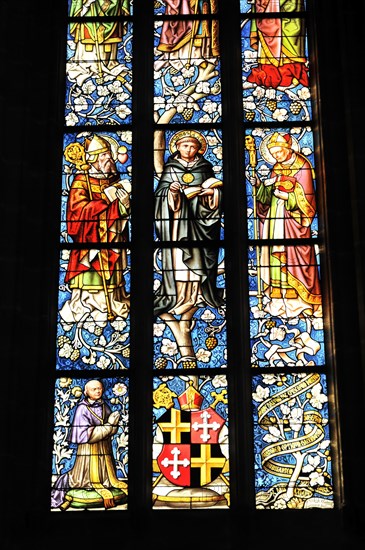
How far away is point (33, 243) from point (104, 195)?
78cm

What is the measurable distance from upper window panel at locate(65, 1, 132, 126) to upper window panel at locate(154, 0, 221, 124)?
274mm

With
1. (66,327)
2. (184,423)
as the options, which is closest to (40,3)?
(66,327)

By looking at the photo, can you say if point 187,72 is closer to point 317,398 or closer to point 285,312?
point 285,312

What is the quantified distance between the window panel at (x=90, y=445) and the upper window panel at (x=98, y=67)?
238 cm

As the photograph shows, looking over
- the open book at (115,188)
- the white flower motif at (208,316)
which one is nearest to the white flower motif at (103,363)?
the white flower motif at (208,316)

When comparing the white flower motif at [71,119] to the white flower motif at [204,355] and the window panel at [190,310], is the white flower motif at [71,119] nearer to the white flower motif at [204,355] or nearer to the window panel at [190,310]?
the window panel at [190,310]

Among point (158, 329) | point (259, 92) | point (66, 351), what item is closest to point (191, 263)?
point (158, 329)

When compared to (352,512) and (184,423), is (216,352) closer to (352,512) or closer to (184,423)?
(184,423)

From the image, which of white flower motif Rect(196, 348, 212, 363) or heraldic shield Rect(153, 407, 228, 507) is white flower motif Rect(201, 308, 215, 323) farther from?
heraldic shield Rect(153, 407, 228, 507)

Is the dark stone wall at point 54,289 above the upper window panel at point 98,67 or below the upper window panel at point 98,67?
below

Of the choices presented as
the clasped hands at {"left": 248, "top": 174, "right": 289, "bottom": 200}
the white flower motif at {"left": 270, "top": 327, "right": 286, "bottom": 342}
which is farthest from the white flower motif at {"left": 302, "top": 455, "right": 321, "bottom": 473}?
the clasped hands at {"left": 248, "top": 174, "right": 289, "bottom": 200}

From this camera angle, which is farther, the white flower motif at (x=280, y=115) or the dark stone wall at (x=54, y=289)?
the white flower motif at (x=280, y=115)

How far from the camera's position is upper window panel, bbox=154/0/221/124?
10562 millimetres

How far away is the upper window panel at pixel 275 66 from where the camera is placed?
10.5 m
